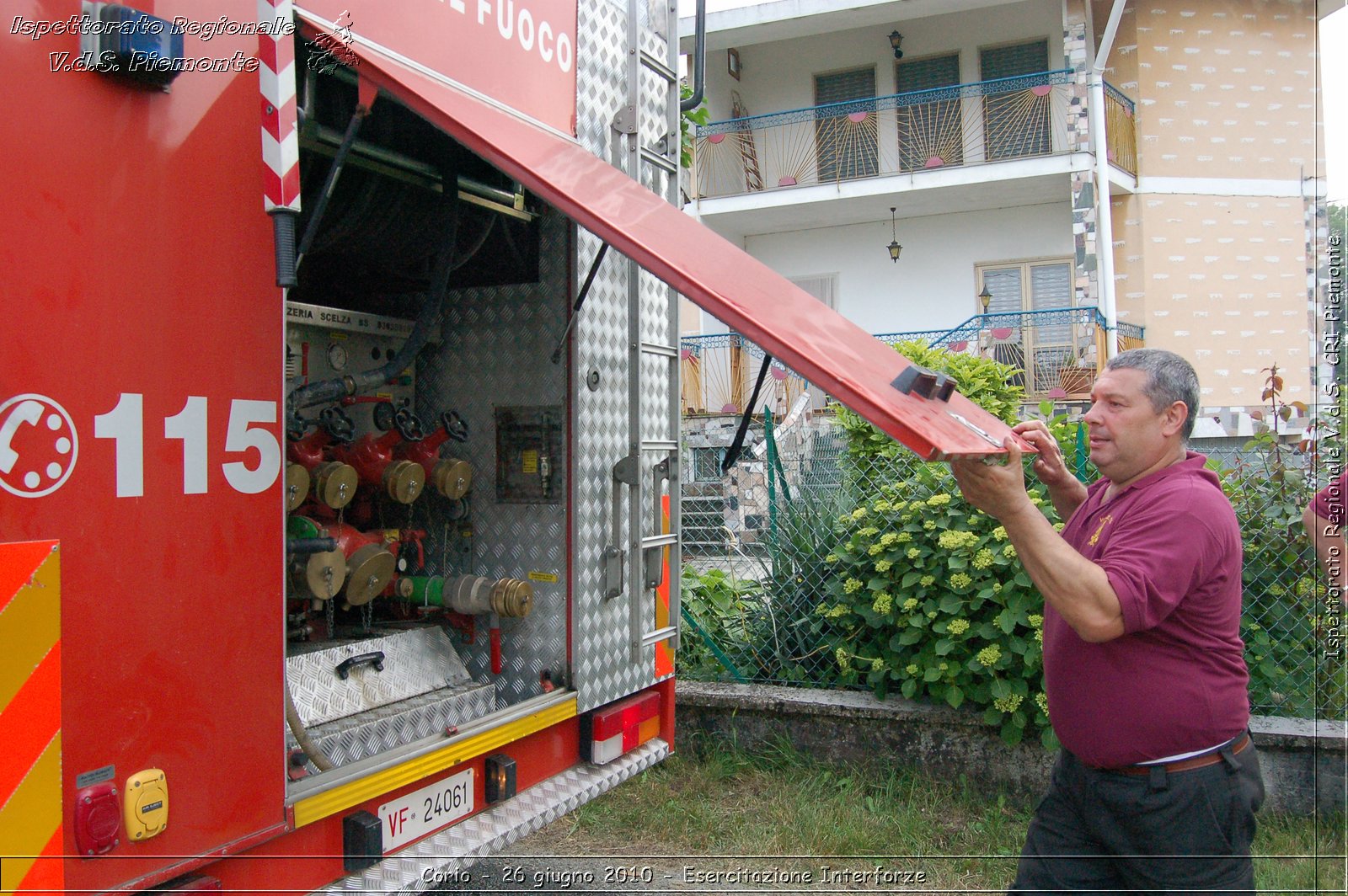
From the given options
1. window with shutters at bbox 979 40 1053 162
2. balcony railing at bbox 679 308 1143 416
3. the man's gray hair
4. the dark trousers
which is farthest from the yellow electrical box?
window with shutters at bbox 979 40 1053 162

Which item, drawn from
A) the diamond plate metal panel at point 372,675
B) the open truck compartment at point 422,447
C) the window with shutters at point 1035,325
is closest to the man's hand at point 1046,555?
the open truck compartment at point 422,447

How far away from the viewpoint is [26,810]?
5.99 ft

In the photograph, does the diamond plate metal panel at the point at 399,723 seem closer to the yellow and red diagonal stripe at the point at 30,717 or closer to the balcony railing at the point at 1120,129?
the yellow and red diagonal stripe at the point at 30,717

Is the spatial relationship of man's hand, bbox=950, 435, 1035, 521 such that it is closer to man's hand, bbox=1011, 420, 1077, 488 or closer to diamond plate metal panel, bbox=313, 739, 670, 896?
man's hand, bbox=1011, 420, 1077, 488

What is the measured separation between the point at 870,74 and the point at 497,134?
16782mm

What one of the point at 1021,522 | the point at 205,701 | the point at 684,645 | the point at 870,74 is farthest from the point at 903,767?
the point at 870,74

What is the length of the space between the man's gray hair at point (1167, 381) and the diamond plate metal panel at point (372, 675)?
2.55 meters

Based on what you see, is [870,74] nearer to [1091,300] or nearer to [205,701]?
[1091,300]

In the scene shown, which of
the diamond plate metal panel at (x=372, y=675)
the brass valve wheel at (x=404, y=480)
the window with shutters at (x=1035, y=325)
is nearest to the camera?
the diamond plate metal panel at (x=372, y=675)

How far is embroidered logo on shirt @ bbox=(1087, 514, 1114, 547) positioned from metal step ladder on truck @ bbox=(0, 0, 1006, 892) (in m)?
0.43

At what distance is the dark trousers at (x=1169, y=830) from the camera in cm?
234

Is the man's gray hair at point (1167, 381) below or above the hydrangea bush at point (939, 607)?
above

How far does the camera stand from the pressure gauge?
12.5ft

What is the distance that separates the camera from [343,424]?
3.43 m
